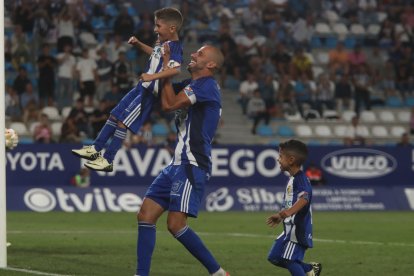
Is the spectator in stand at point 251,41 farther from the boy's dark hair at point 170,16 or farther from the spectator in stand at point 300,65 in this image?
the boy's dark hair at point 170,16

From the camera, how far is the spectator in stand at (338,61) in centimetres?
3212

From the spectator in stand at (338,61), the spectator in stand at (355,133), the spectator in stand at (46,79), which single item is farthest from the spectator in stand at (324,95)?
the spectator in stand at (46,79)

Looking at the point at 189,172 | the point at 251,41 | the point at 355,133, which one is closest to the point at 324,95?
the point at 355,133

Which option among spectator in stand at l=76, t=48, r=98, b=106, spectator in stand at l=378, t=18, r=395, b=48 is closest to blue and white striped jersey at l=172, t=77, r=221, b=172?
spectator in stand at l=76, t=48, r=98, b=106

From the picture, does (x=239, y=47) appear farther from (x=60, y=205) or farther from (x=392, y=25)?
(x=60, y=205)

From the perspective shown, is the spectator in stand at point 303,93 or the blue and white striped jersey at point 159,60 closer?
the blue and white striped jersey at point 159,60

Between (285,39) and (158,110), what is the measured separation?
5.91 m

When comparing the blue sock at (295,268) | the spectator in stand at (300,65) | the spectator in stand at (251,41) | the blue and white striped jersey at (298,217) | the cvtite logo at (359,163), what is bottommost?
the blue sock at (295,268)

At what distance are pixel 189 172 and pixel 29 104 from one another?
17.5 meters

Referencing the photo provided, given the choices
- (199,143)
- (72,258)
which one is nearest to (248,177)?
(72,258)

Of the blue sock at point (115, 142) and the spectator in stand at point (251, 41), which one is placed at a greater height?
the spectator in stand at point (251, 41)

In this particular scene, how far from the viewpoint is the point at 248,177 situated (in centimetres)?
2638

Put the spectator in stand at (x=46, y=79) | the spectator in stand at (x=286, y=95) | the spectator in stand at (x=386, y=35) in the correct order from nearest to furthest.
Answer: the spectator in stand at (x=46, y=79) → the spectator in stand at (x=286, y=95) → the spectator in stand at (x=386, y=35)

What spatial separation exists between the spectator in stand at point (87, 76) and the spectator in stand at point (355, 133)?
21.9ft
